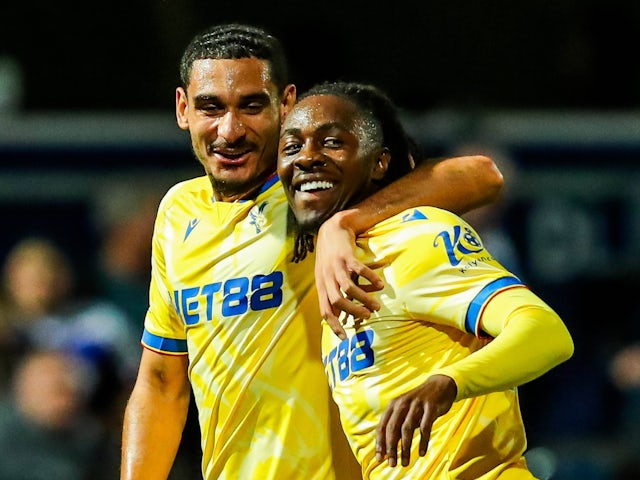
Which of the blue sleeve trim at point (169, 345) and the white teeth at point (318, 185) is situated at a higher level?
the white teeth at point (318, 185)

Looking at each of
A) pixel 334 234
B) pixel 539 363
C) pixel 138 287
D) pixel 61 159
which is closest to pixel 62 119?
pixel 61 159

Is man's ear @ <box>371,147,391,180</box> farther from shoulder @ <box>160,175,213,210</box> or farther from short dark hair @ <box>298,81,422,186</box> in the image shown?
shoulder @ <box>160,175,213,210</box>

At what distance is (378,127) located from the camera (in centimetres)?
399

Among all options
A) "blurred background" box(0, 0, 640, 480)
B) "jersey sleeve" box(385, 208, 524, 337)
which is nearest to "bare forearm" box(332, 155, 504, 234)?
"jersey sleeve" box(385, 208, 524, 337)

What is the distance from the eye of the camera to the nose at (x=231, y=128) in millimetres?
4133

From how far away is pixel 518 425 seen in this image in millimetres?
3680

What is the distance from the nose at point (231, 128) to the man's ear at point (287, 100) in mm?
160

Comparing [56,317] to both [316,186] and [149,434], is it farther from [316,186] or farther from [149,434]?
[316,186]

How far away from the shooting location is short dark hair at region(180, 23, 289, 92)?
4215 mm

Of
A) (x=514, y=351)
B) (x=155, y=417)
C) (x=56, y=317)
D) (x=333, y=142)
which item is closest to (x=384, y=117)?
(x=333, y=142)

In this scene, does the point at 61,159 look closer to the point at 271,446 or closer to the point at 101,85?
the point at 101,85

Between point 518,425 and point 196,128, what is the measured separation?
132 centimetres

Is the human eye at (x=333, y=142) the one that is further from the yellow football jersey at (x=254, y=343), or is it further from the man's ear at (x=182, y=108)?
the man's ear at (x=182, y=108)

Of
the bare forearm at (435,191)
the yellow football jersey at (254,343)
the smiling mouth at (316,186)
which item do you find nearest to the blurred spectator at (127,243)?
the yellow football jersey at (254,343)
